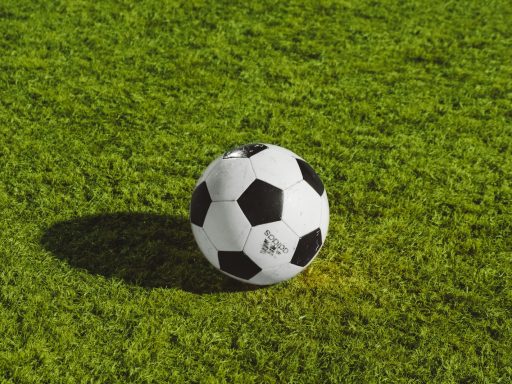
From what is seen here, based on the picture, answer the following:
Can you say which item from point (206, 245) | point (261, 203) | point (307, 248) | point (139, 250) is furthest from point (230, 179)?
point (139, 250)

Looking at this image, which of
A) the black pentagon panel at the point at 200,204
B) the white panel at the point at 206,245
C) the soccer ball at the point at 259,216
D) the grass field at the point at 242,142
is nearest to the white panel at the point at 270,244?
the soccer ball at the point at 259,216

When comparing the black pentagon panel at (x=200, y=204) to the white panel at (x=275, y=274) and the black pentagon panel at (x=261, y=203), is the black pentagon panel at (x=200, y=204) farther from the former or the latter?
the white panel at (x=275, y=274)

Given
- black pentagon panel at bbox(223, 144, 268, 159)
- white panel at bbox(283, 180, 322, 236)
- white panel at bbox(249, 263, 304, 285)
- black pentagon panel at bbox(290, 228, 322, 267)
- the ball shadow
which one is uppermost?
black pentagon panel at bbox(223, 144, 268, 159)

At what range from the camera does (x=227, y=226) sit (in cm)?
341

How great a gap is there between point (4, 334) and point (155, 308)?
3.14 feet

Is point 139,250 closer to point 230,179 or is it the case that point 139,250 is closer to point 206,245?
point 206,245

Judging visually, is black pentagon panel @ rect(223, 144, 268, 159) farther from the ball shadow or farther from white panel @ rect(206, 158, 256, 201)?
the ball shadow

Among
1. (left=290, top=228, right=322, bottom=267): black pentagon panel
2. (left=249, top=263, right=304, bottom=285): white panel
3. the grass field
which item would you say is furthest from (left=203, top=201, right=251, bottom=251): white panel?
the grass field

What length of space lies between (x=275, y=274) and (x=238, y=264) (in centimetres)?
26

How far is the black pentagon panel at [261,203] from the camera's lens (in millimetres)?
3365

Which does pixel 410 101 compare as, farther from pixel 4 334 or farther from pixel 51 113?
pixel 4 334

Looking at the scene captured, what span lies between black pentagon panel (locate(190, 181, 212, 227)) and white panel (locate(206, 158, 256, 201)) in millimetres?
45

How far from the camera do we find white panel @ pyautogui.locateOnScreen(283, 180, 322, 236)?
341 cm

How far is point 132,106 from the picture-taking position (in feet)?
18.4
